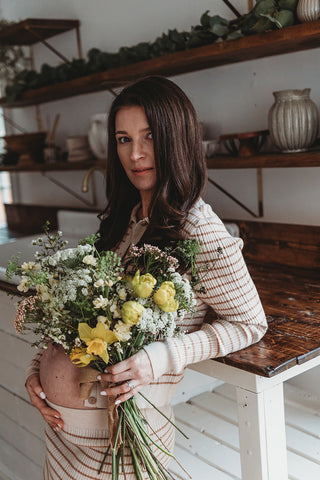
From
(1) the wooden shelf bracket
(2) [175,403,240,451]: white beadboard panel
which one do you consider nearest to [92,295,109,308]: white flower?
(2) [175,403,240,451]: white beadboard panel

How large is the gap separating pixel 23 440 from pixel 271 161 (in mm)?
1488

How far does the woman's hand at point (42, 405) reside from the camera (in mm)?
1438

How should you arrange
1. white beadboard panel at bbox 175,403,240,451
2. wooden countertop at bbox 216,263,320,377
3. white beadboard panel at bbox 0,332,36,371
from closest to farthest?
wooden countertop at bbox 216,263,320,377
white beadboard panel at bbox 175,403,240,451
white beadboard panel at bbox 0,332,36,371

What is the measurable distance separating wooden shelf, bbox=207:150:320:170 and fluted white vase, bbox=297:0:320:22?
43cm

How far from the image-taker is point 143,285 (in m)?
1.17

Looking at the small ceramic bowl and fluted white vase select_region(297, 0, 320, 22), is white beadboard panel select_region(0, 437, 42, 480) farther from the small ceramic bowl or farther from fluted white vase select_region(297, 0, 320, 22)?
fluted white vase select_region(297, 0, 320, 22)

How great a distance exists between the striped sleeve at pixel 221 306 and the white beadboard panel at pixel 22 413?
3.44ft

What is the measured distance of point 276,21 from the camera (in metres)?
1.86

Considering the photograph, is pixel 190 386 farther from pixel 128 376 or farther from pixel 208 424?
pixel 128 376

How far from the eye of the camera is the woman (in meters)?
1.34

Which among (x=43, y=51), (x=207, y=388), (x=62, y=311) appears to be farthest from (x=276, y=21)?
(x=43, y=51)

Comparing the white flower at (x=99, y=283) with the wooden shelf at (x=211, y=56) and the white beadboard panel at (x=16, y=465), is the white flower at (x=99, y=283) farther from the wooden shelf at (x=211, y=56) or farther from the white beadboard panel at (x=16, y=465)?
the white beadboard panel at (x=16, y=465)

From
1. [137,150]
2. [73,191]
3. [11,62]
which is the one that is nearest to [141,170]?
[137,150]

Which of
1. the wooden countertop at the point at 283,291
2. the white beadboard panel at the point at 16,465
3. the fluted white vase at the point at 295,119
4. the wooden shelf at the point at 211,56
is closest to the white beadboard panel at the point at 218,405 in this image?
the wooden countertop at the point at 283,291
